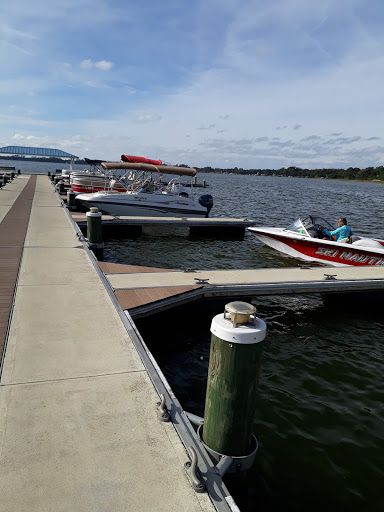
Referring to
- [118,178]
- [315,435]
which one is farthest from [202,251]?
[315,435]

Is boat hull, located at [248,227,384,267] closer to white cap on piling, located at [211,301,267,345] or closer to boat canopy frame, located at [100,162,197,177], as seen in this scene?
boat canopy frame, located at [100,162,197,177]

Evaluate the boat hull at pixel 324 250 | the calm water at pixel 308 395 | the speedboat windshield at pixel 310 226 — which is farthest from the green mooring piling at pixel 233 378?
the speedboat windshield at pixel 310 226

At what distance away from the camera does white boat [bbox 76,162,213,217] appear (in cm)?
1930

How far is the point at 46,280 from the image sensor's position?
741cm

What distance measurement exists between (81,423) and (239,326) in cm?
175

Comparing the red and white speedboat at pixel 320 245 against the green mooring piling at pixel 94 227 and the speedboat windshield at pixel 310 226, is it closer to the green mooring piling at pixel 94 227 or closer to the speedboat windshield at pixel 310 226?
the speedboat windshield at pixel 310 226

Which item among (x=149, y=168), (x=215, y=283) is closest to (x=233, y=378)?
(x=215, y=283)

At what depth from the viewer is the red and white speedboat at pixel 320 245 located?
40.2 feet

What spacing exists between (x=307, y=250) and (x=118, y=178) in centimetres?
1264

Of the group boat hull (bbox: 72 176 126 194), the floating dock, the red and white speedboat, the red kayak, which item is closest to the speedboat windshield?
the red and white speedboat

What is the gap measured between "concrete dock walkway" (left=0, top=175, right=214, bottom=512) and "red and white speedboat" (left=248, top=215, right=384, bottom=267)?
30.5 feet

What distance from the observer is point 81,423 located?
343cm

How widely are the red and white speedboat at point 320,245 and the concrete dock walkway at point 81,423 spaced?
9.31m

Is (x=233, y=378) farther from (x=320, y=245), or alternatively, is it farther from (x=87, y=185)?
(x=87, y=185)
